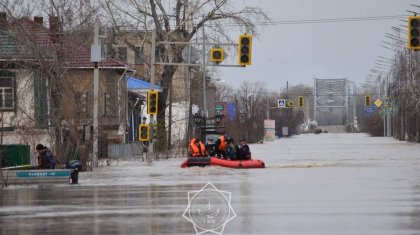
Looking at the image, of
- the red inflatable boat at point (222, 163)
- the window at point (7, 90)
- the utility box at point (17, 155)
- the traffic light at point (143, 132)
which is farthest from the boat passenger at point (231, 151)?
the window at point (7, 90)

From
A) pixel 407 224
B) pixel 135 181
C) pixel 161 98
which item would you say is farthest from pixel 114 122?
pixel 407 224

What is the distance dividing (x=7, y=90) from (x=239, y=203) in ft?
109

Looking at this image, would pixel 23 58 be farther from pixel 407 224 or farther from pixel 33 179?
pixel 407 224

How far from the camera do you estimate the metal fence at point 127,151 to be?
2205 inches

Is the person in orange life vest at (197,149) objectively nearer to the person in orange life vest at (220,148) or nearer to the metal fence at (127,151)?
the person in orange life vest at (220,148)

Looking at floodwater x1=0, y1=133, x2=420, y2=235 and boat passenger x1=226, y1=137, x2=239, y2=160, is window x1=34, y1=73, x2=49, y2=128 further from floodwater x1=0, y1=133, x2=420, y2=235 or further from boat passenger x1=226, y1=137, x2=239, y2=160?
floodwater x1=0, y1=133, x2=420, y2=235

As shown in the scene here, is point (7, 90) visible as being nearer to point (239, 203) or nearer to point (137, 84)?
point (239, 203)

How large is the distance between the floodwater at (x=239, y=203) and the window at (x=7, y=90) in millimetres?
17004

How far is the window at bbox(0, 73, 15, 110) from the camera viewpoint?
51991 millimetres

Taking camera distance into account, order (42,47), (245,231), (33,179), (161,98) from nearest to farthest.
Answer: (245,231), (33,179), (42,47), (161,98)

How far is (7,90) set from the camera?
52.8 metres

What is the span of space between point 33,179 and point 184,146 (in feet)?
105

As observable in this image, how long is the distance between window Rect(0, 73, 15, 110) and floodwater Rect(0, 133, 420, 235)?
17.0m

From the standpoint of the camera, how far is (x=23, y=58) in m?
48.0
